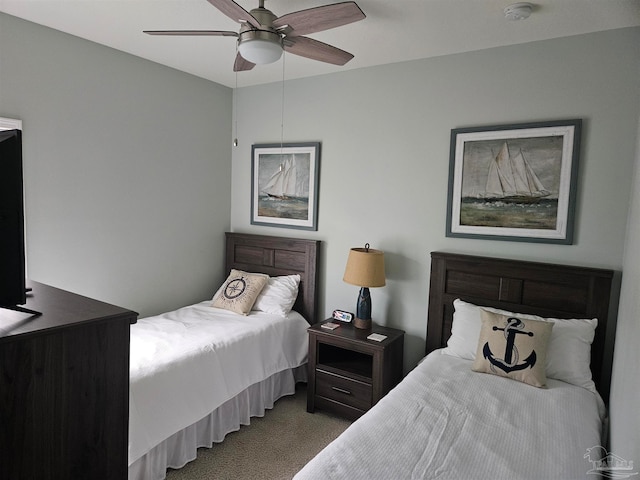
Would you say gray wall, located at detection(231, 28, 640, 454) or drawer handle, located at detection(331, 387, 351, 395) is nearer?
gray wall, located at detection(231, 28, 640, 454)

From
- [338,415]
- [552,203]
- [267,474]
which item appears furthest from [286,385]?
[552,203]

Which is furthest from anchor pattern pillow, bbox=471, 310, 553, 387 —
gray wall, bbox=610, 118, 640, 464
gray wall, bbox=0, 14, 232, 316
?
gray wall, bbox=0, 14, 232, 316

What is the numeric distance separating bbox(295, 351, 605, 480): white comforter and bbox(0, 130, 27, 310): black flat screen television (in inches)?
44.9

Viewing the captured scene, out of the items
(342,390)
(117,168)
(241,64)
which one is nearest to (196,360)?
(342,390)

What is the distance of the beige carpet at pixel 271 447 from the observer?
243 cm

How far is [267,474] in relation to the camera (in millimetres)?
2426

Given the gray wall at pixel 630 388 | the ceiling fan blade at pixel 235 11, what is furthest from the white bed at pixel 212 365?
the gray wall at pixel 630 388

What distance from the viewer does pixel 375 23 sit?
241cm

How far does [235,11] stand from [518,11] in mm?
1484

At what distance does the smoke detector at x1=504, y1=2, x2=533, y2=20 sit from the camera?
213 centimetres

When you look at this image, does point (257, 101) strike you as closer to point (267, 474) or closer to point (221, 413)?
point (221, 413)

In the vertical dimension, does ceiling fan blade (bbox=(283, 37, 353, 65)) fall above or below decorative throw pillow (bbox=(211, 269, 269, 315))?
above

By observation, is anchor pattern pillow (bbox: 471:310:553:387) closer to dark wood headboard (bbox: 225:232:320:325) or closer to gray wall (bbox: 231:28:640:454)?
gray wall (bbox: 231:28:640:454)

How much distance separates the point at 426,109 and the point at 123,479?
281cm
